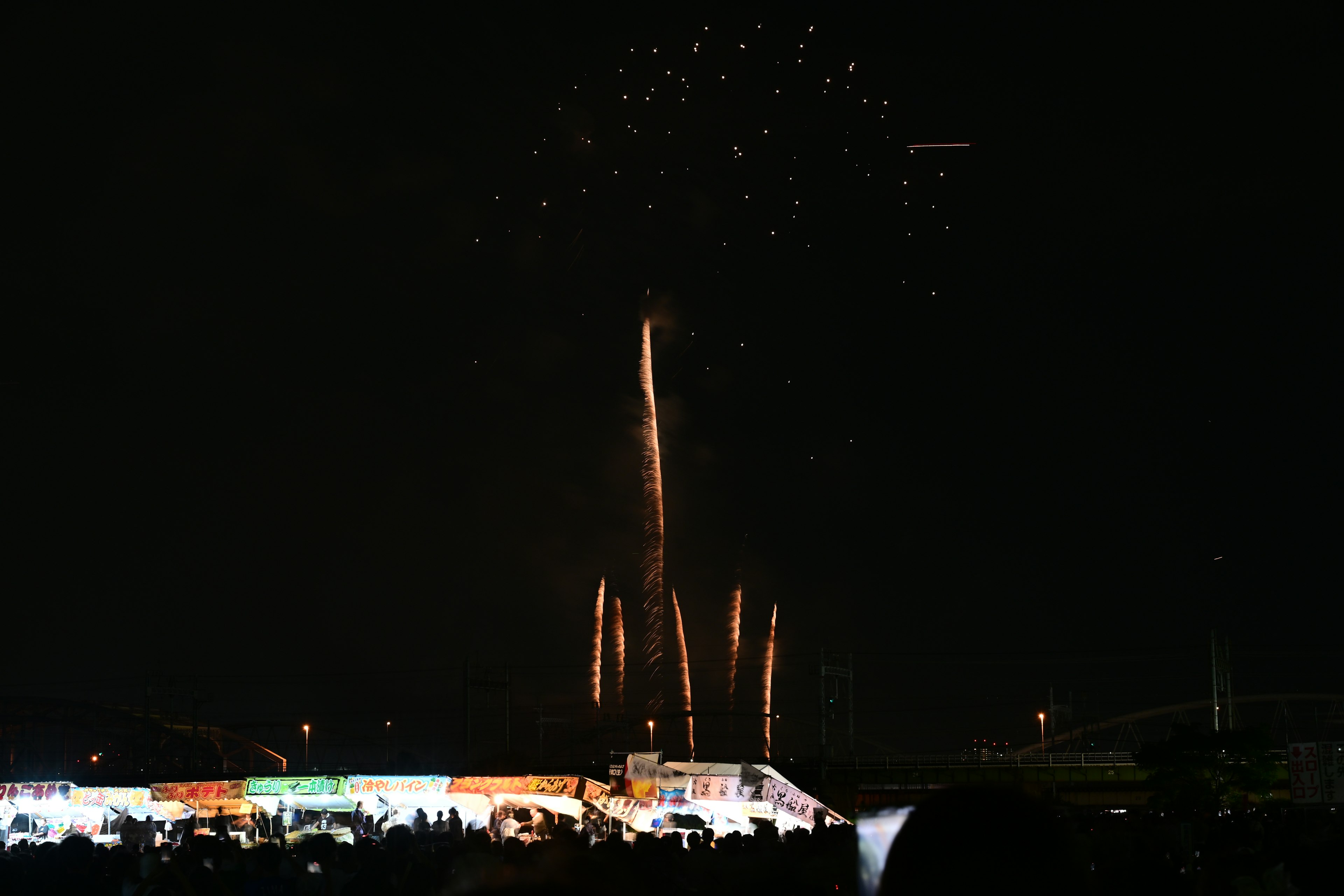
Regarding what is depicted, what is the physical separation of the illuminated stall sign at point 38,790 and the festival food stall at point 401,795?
9652 mm

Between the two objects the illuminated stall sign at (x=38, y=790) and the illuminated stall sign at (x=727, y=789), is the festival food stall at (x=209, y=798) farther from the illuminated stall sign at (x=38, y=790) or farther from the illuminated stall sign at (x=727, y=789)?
the illuminated stall sign at (x=727, y=789)

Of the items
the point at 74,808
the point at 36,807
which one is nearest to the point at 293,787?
the point at 74,808

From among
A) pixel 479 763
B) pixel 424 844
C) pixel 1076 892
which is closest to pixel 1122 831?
pixel 1076 892

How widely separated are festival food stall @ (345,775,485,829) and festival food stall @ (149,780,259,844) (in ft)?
9.67

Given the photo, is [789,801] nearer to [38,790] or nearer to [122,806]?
[122,806]

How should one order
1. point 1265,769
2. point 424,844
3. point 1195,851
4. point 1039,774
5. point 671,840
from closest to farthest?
point 671,840 < point 1195,851 < point 424,844 < point 1265,769 < point 1039,774

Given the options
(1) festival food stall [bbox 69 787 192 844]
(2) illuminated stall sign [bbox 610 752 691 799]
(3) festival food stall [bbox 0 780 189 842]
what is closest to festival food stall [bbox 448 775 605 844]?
(2) illuminated stall sign [bbox 610 752 691 799]

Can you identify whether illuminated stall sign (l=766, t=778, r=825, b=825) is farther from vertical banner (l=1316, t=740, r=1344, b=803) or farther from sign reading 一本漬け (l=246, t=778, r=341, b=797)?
sign reading 一本漬け (l=246, t=778, r=341, b=797)

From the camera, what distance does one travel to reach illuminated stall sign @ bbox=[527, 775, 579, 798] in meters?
29.8

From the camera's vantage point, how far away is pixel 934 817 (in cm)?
239

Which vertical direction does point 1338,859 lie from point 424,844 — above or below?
above

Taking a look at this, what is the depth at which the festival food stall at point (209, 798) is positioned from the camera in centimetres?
3381

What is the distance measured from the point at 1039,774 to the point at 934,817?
57.3 m

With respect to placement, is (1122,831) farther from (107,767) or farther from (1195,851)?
(107,767)
